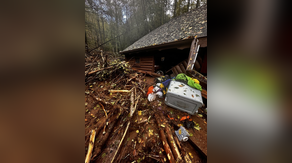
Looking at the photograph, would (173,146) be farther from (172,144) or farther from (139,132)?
(139,132)

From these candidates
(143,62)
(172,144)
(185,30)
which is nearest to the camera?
(172,144)

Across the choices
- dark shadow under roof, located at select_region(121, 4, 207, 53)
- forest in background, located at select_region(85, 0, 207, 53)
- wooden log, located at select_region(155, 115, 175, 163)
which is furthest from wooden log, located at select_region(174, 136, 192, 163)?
forest in background, located at select_region(85, 0, 207, 53)

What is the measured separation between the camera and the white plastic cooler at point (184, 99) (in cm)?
275

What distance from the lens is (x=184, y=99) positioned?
2844 mm

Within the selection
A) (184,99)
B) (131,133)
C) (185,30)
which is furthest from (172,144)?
(185,30)

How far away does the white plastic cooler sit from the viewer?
2752 mm

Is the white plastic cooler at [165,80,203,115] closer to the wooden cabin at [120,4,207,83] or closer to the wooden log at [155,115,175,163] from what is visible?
the wooden log at [155,115,175,163]

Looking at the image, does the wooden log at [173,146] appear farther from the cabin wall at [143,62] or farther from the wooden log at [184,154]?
the cabin wall at [143,62]

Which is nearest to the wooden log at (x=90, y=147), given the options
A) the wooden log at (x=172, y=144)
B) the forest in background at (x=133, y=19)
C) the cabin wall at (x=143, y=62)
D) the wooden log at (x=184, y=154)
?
the wooden log at (x=172, y=144)
